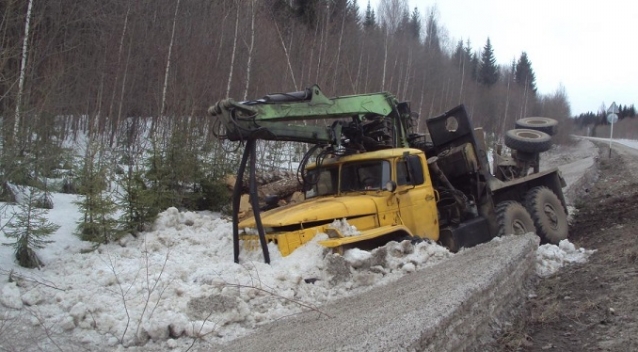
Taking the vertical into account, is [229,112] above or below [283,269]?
above

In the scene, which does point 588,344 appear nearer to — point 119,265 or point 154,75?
point 119,265

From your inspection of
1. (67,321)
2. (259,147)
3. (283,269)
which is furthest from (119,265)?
(259,147)

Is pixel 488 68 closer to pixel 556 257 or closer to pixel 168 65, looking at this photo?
pixel 168 65

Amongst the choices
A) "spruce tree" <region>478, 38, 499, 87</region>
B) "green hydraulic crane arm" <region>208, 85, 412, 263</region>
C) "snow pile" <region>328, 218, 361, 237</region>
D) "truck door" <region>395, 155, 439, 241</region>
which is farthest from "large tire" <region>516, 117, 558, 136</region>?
"spruce tree" <region>478, 38, 499, 87</region>

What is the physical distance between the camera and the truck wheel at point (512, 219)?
32.1 feet

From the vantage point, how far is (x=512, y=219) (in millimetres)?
10023

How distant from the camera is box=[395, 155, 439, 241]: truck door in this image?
27.6 feet

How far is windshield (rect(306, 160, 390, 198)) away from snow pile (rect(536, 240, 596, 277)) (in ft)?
8.26

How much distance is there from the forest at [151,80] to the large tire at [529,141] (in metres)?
6.20

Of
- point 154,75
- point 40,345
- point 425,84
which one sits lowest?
point 40,345

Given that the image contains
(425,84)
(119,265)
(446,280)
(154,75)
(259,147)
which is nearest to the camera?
(446,280)

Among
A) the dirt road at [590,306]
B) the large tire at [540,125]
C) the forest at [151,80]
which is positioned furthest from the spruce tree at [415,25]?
the dirt road at [590,306]

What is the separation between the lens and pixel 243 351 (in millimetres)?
4676

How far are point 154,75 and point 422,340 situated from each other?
1802 cm
